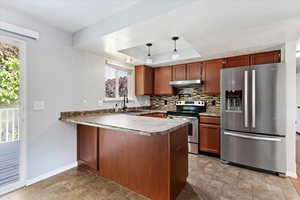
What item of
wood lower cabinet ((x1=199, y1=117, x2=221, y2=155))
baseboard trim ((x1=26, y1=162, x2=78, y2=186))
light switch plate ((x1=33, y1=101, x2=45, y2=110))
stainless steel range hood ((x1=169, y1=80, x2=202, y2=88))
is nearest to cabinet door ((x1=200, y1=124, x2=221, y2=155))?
wood lower cabinet ((x1=199, y1=117, x2=221, y2=155))

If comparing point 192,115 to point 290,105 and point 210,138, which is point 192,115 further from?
point 290,105

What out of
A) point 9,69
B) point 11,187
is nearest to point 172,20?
point 9,69

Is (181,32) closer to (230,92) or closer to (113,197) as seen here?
(230,92)

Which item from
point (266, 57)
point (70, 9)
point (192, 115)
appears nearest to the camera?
point (70, 9)

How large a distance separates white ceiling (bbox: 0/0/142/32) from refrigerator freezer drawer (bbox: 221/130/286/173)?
277 centimetres

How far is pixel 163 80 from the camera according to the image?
170 inches

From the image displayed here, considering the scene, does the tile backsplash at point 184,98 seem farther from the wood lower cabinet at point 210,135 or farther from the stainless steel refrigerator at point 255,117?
the stainless steel refrigerator at point 255,117

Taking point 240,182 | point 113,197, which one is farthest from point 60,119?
point 240,182

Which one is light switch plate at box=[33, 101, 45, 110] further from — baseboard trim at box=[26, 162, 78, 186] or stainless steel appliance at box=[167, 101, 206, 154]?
stainless steel appliance at box=[167, 101, 206, 154]

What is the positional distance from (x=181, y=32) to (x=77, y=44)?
1.81m

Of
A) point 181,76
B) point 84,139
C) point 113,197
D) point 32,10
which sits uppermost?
point 32,10

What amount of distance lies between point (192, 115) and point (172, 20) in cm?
226

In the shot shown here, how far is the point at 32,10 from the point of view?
2.00 meters

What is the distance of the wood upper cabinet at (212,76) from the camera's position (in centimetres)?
346
